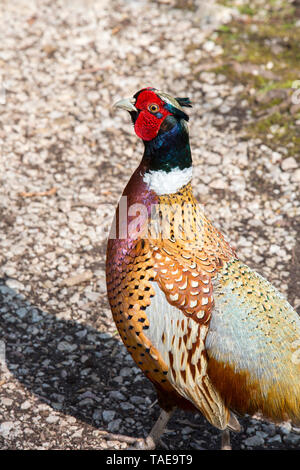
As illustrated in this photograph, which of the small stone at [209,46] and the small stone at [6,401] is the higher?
the small stone at [209,46]

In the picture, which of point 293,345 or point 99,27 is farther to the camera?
point 99,27

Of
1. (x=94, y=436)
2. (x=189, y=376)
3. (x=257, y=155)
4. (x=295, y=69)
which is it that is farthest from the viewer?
(x=295, y=69)

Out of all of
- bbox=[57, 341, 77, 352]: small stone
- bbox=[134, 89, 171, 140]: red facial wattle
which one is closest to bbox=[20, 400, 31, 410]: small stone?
bbox=[57, 341, 77, 352]: small stone

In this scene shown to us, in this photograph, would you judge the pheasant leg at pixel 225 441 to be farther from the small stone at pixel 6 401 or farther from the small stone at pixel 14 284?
the small stone at pixel 14 284

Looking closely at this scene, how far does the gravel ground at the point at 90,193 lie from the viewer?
177 inches

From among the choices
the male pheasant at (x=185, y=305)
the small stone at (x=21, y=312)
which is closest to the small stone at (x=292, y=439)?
the male pheasant at (x=185, y=305)

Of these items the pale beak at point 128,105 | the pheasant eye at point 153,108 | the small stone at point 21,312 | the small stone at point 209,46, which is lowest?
the small stone at point 21,312

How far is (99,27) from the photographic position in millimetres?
8062

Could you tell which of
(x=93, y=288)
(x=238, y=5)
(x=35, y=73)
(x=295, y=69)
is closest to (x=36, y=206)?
(x=93, y=288)

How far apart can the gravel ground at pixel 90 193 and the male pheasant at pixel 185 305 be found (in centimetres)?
81

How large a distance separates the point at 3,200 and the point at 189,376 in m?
2.99

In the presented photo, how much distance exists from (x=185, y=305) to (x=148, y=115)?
1.08 m

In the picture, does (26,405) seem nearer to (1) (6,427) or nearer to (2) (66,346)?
(1) (6,427)

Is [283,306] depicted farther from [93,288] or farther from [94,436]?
[93,288]
